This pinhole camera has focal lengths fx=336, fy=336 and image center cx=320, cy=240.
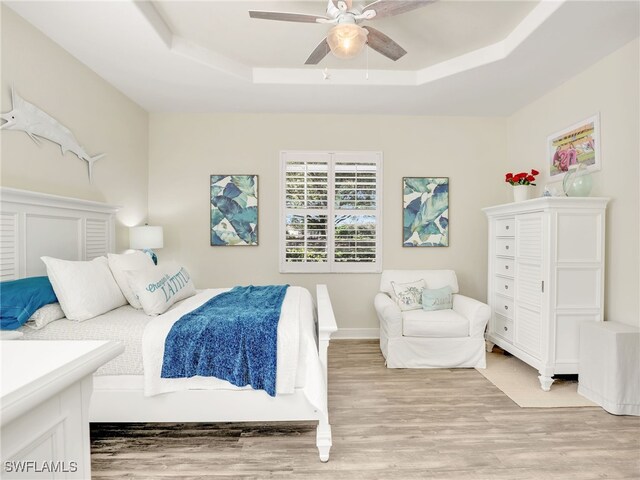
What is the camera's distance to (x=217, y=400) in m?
2.00

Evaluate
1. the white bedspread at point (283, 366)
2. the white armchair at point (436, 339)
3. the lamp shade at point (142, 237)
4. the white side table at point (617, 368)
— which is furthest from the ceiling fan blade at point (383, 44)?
the lamp shade at point (142, 237)

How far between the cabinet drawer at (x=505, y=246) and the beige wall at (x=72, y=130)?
3.99 m

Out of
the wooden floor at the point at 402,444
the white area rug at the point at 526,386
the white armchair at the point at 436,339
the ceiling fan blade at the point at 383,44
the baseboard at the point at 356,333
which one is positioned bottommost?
the wooden floor at the point at 402,444

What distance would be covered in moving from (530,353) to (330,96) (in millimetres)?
3156

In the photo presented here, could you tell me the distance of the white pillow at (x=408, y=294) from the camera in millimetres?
3541

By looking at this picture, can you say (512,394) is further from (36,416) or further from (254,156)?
(254,156)

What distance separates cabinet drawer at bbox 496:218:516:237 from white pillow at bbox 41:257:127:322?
11.5 feet

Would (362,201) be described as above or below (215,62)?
below

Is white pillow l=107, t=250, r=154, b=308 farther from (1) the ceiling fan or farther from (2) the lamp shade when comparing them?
(1) the ceiling fan

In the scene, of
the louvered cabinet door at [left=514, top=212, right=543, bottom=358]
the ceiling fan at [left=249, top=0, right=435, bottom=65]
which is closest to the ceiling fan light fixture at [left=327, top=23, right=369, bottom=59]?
the ceiling fan at [left=249, top=0, right=435, bottom=65]

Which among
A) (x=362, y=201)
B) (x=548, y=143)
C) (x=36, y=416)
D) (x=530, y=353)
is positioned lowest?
(x=530, y=353)

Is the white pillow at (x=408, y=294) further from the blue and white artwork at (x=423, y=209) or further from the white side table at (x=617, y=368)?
the white side table at (x=617, y=368)

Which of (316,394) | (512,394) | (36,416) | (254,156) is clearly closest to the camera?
(36,416)

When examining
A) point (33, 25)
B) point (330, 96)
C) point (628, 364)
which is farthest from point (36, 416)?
point (330, 96)
